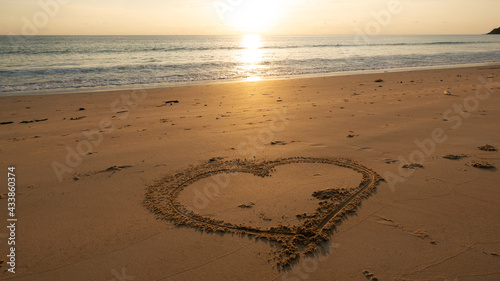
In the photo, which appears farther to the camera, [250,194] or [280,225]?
[250,194]

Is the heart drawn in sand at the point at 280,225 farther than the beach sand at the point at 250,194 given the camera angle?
Yes

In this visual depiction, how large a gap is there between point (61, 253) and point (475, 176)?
15.5 feet

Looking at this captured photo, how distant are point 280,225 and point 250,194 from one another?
0.76 m

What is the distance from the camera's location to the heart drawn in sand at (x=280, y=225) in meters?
2.67

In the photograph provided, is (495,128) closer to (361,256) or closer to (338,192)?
(338,192)

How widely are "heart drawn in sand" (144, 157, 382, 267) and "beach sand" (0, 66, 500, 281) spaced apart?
26mm

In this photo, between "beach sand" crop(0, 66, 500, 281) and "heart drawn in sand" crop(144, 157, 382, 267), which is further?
"heart drawn in sand" crop(144, 157, 382, 267)

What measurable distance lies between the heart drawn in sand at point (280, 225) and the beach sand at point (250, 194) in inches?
1.0

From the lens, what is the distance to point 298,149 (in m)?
4.99

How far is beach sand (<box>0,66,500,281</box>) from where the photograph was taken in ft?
7.94

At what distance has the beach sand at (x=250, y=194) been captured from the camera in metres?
2.42

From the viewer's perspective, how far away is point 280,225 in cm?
289

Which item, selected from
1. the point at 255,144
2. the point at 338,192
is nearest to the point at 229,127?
the point at 255,144

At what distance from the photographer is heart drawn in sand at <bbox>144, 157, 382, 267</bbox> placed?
105 inches
